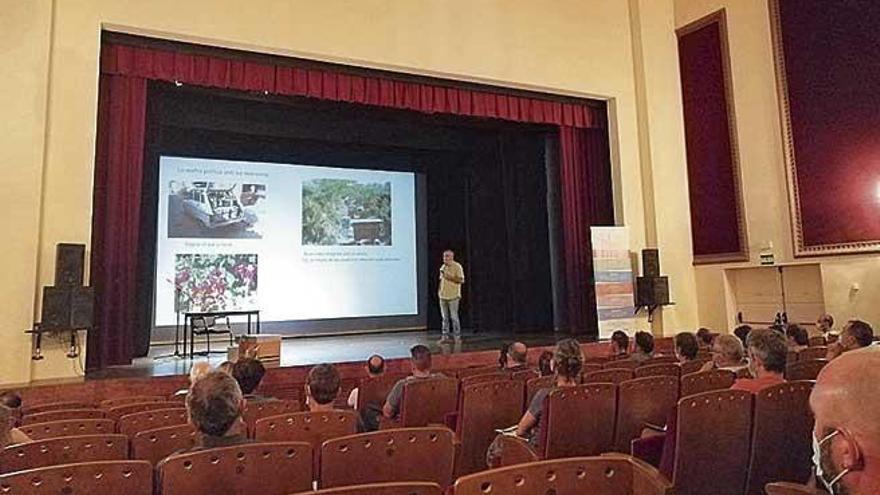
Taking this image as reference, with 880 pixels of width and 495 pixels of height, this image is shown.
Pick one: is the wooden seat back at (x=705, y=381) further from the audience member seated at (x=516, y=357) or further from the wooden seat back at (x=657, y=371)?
the audience member seated at (x=516, y=357)

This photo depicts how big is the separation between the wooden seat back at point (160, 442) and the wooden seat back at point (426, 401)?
133cm

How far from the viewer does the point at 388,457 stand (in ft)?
5.81

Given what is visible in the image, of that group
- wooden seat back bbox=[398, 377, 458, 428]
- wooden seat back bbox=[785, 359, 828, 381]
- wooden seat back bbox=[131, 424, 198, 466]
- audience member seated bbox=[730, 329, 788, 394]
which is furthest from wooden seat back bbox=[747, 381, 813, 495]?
wooden seat back bbox=[131, 424, 198, 466]

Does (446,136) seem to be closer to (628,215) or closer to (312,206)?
(312,206)

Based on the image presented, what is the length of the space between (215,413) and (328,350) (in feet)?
18.9

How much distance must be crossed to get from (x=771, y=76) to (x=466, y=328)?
6.48 metres

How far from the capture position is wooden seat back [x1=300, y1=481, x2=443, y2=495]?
110 centimetres

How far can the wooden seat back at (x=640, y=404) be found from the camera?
2789mm

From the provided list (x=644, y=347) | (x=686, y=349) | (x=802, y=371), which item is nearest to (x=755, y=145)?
(x=644, y=347)

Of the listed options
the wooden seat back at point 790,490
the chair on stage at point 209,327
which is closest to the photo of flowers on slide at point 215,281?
the chair on stage at point 209,327

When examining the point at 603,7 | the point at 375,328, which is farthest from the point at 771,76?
the point at 375,328

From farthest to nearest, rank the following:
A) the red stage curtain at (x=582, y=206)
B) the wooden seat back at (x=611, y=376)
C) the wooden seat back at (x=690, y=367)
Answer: the red stage curtain at (x=582, y=206) → the wooden seat back at (x=690, y=367) → the wooden seat back at (x=611, y=376)

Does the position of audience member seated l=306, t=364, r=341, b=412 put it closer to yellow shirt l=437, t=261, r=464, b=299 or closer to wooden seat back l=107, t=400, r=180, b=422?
wooden seat back l=107, t=400, r=180, b=422

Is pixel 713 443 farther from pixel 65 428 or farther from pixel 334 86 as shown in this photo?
pixel 334 86
